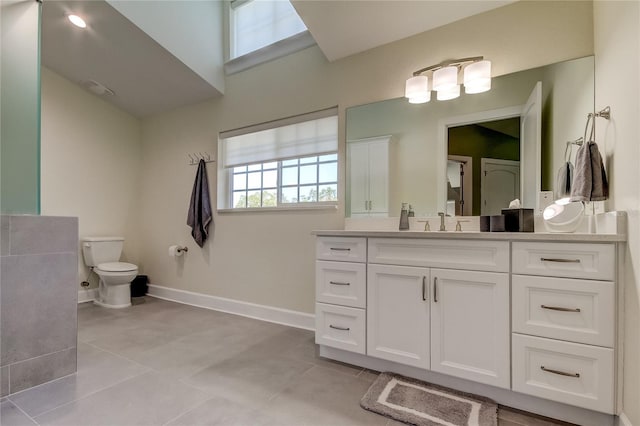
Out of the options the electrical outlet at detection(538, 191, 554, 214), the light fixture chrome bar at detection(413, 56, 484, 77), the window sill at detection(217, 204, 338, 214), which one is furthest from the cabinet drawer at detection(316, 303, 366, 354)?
the light fixture chrome bar at detection(413, 56, 484, 77)

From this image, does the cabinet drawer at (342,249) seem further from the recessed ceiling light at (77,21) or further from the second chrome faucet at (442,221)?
Answer: the recessed ceiling light at (77,21)

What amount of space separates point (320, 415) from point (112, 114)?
4.01m

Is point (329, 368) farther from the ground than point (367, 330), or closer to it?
closer to it

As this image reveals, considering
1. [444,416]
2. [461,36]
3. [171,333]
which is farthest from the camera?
[171,333]

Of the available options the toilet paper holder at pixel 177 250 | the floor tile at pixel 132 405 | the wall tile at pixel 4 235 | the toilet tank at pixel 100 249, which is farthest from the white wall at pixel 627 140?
the toilet tank at pixel 100 249

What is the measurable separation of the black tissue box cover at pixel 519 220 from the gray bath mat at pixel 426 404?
901 mm

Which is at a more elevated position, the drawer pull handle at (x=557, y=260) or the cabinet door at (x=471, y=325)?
the drawer pull handle at (x=557, y=260)

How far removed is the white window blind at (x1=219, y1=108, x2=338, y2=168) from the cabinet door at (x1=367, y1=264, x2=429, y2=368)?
4.18 feet

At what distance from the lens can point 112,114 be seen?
3.76m

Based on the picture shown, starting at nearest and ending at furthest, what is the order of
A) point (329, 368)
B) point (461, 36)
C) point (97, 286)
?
1. point (329, 368)
2. point (461, 36)
3. point (97, 286)

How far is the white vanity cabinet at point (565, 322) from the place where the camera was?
1303mm

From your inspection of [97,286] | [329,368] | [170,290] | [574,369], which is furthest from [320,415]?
[97,286]

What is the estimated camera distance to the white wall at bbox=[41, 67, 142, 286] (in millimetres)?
3266

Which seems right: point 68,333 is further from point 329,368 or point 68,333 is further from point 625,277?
point 625,277
